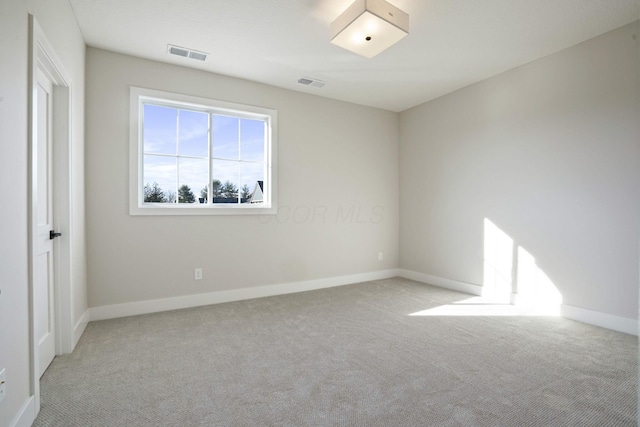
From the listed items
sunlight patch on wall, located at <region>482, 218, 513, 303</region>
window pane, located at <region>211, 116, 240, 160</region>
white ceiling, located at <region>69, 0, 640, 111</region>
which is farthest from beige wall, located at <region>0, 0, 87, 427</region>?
sunlight patch on wall, located at <region>482, 218, 513, 303</region>

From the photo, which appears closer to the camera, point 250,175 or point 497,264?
point 497,264

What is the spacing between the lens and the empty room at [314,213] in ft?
5.72

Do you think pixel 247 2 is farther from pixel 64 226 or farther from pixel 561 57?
pixel 561 57

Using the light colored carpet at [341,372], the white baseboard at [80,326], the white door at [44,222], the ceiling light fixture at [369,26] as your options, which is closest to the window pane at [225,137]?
the white door at [44,222]

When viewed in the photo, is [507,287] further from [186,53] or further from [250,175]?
[186,53]

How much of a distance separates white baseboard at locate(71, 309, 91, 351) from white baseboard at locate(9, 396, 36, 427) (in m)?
0.98

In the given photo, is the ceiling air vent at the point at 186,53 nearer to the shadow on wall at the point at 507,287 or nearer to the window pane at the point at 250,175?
the window pane at the point at 250,175

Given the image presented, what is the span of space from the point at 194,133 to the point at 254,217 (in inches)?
49.6

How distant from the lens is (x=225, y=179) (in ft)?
12.8

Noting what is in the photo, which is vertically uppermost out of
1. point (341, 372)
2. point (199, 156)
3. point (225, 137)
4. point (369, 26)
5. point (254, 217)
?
point (369, 26)

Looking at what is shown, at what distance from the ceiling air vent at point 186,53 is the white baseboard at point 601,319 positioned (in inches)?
184

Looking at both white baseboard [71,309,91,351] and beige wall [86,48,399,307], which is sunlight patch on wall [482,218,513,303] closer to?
beige wall [86,48,399,307]

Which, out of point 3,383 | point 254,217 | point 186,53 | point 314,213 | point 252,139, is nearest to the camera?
point 3,383

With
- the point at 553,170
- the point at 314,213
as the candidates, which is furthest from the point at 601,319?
the point at 314,213
